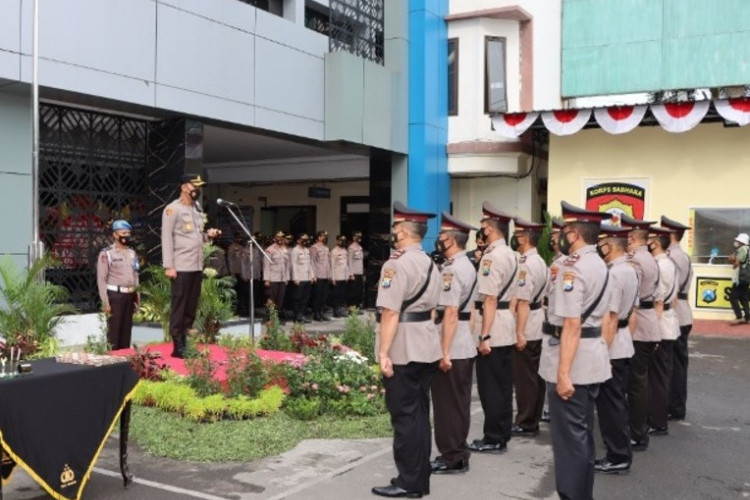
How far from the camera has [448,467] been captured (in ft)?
17.6

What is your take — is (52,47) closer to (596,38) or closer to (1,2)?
(1,2)

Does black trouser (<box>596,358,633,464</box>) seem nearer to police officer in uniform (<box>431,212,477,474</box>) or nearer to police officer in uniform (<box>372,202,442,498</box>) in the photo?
police officer in uniform (<box>431,212,477,474</box>)

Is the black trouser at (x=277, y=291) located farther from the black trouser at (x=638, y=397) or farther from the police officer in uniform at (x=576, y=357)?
the police officer in uniform at (x=576, y=357)

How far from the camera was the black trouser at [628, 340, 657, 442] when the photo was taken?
6062 millimetres

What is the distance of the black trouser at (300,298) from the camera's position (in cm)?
1515

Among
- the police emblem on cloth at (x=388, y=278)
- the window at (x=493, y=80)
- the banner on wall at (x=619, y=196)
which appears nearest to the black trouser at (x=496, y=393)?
the police emblem on cloth at (x=388, y=278)

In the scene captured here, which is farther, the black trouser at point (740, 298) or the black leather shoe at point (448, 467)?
the black trouser at point (740, 298)

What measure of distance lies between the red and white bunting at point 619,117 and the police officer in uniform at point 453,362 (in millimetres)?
10246

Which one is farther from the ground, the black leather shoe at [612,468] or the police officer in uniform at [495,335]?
the police officer in uniform at [495,335]

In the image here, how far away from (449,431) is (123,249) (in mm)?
4897

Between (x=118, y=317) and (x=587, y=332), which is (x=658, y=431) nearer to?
(x=587, y=332)

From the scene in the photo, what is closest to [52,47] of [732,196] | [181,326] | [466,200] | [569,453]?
[181,326]

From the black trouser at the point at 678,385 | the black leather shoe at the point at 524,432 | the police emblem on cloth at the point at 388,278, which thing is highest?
the police emblem on cloth at the point at 388,278

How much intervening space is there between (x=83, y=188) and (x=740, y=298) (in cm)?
1206
